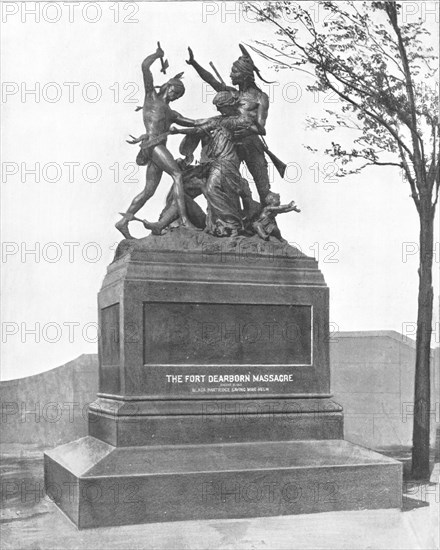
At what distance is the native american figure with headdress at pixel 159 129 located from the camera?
9852mm

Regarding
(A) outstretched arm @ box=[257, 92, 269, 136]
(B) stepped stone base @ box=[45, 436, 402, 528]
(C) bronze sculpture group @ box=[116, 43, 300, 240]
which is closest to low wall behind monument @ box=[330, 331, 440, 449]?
(C) bronze sculpture group @ box=[116, 43, 300, 240]

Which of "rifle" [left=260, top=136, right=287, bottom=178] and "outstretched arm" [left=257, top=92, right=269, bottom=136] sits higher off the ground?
"outstretched arm" [left=257, top=92, right=269, bottom=136]

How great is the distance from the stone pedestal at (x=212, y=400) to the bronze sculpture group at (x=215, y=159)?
48 centimetres

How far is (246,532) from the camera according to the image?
7777mm

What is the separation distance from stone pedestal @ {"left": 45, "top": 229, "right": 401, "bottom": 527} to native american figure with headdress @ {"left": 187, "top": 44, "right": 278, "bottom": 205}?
1.17 m

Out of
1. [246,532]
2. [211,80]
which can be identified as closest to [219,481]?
[246,532]

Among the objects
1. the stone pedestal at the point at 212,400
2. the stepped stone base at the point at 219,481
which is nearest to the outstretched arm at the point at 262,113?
the stone pedestal at the point at 212,400

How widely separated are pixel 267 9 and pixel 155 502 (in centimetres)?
736

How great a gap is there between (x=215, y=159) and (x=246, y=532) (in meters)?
4.44

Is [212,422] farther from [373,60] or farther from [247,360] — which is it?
[373,60]

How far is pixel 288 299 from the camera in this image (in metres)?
9.52

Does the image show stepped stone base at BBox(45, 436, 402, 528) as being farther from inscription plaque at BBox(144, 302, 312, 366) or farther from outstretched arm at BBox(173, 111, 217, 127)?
outstretched arm at BBox(173, 111, 217, 127)

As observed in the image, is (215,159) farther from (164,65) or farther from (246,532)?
(246,532)

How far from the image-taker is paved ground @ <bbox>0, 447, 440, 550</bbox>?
7.47 m
